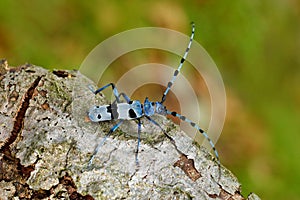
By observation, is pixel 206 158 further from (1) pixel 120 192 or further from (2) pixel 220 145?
(2) pixel 220 145

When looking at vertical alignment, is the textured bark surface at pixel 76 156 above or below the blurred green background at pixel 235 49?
below

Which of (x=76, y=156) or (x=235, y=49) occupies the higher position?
(x=235, y=49)

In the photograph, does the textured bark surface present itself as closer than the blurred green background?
Yes

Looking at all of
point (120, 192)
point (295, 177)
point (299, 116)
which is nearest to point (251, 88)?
point (299, 116)

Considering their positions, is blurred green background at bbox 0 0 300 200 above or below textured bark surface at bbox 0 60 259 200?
above

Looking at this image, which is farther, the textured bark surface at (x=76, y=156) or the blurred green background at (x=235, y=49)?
the blurred green background at (x=235, y=49)

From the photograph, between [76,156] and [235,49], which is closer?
[76,156]
